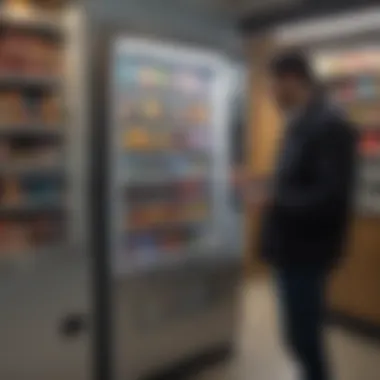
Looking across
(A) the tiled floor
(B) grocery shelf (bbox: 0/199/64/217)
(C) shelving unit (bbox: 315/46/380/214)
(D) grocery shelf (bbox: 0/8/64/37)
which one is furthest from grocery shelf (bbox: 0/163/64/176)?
(C) shelving unit (bbox: 315/46/380/214)

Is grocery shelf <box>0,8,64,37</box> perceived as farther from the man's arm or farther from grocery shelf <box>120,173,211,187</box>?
the man's arm

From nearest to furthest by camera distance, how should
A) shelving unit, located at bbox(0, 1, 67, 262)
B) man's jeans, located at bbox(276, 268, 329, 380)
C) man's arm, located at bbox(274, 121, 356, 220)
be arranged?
man's arm, located at bbox(274, 121, 356, 220) → man's jeans, located at bbox(276, 268, 329, 380) → shelving unit, located at bbox(0, 1, 67, 262)

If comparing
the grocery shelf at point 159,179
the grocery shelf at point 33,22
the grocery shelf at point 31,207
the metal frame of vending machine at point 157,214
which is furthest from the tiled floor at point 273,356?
the grocery shelf at point 33,22

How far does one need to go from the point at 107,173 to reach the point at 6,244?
→ 0.51 meters

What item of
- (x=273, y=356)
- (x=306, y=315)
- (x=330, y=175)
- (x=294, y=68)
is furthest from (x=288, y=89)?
(x=273, y=356)

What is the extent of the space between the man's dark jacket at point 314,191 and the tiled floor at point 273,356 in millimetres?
1115

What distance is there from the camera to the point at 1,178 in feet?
8.24

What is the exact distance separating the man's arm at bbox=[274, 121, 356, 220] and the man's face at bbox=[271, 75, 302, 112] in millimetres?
193

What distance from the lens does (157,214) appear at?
3.12 m

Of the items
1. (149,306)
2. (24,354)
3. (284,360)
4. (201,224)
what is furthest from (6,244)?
(284,360)

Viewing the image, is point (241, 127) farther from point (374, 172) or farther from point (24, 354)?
point (24, 354)

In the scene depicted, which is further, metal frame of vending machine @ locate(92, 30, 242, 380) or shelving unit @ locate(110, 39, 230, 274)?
shelving unit @ locate(110, 39, 230, 274)

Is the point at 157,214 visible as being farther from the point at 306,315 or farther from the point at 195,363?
the point at 306,315

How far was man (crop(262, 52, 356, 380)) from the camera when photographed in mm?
2098
